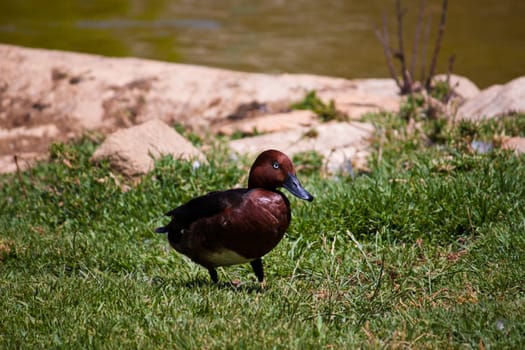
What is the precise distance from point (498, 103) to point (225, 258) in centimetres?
467

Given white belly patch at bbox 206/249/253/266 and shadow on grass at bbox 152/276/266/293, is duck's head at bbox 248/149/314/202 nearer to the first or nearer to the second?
white belly patch at bbox 206/249/253/266

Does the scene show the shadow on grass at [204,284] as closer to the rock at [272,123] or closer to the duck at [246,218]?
the duck at [246,218]

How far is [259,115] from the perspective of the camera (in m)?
8.96

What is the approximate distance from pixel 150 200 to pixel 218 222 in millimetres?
2025

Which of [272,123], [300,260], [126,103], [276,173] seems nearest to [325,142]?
[272,123]

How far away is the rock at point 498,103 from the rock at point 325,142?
1.08 meters

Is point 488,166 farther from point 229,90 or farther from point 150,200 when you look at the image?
point 229,90

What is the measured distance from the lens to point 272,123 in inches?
337

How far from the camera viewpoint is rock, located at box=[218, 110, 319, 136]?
27.8ft

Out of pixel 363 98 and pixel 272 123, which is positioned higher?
pixel 363 98

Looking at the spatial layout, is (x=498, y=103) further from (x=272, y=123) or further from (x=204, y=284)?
(x=204, y=284)

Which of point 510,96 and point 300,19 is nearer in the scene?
point 510,96

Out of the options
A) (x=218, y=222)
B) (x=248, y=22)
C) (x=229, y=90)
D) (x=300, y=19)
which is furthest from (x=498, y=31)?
(x=218, y=222)

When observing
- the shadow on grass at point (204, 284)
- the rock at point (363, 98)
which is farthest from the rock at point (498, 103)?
the shadow on grass at point (204, 284)
